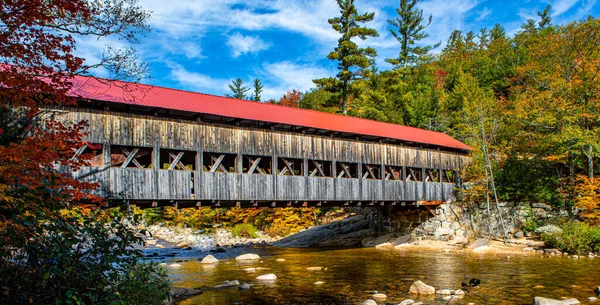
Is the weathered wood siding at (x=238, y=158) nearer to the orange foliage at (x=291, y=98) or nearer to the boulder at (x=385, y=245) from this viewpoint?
the boulder at (x=385, y=245)

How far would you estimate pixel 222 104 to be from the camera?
51.6ft

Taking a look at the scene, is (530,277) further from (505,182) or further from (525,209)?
(505,182)

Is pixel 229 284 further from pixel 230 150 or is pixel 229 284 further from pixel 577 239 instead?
pixel 577 239

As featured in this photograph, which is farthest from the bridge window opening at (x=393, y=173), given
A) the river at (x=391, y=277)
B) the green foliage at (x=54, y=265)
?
the green foliage at (x=54, y=265)

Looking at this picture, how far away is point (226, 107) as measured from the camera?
612 inches

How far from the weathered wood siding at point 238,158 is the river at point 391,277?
8.35ft

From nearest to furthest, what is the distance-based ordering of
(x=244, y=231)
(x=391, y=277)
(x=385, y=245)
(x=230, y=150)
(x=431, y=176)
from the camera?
(x=391, y=277), (x=230, y=150), (x=385, y=245), (x=431, y=176), (x=244, y=231)

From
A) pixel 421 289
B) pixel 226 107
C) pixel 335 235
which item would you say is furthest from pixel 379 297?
pixel 335 235

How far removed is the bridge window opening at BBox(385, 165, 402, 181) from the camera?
20547mm

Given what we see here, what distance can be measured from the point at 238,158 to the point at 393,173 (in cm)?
835

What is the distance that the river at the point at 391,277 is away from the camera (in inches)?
379

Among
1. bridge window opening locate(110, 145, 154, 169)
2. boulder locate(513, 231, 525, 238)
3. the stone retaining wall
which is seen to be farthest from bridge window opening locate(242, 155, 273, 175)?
boulder locate(513, 231, 525, 238)

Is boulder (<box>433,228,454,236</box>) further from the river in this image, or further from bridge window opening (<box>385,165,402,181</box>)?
the river

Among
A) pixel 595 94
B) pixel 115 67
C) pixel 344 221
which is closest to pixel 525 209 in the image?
pixel 595 94
